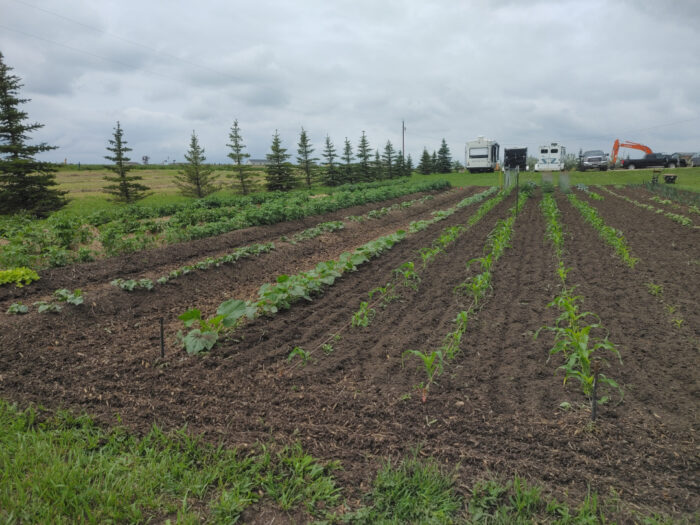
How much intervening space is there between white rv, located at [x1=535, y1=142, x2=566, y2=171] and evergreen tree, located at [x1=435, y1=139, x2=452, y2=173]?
1880cm

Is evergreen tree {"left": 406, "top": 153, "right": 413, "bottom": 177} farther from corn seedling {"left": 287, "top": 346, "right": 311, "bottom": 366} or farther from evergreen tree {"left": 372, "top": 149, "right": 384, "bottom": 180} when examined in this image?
corn seedling {"left": 287, "top": 346, "right": 311, "bottom": 366}

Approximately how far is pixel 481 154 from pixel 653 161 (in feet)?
50.1

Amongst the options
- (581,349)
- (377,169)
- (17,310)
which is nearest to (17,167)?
(17,310)

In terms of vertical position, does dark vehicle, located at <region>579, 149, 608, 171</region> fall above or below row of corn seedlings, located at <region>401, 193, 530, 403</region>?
above

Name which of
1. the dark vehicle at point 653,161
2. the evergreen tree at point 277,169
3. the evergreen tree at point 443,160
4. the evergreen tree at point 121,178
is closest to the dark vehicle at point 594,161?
the dark vehicle at point 653,161

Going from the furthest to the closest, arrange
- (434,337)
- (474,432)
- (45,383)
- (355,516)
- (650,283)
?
(650,283), (434,337), (45,383), (474,432), (355,516)

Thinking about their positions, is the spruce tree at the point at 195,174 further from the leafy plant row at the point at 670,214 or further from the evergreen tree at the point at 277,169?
the leafy plant row at the point at 670,214

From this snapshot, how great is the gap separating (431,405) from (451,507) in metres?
1.06

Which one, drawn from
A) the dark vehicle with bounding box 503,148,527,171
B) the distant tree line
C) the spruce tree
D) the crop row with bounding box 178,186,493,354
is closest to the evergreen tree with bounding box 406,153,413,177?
the distant tree line

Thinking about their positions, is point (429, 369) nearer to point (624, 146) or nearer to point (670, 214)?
point (670, 214)

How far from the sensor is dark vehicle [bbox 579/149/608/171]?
132 feet

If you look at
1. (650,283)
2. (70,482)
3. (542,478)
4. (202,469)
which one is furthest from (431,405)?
(650,283)

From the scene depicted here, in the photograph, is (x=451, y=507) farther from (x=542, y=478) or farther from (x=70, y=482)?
(x=70, y=482)

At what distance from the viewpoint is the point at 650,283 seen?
666cm
